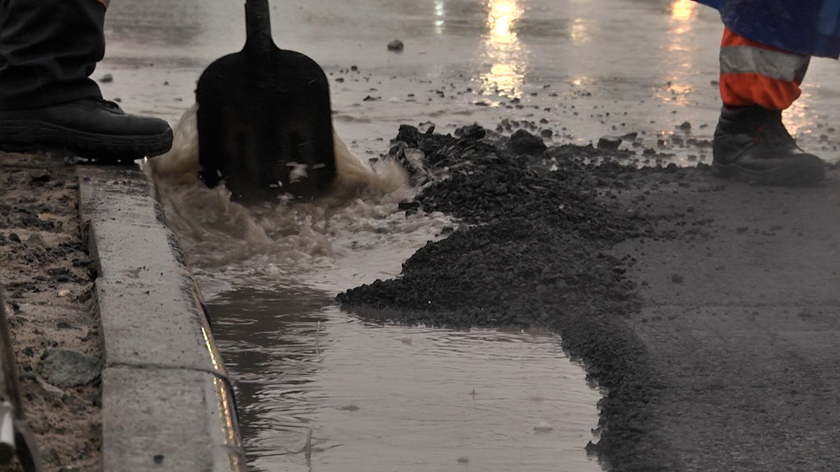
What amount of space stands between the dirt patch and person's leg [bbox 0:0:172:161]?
8cm

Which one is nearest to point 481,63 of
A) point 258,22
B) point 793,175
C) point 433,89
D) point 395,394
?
point 433,89

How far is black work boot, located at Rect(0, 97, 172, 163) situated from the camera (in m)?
3.22

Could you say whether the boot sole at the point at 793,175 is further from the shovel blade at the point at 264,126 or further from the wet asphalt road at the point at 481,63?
the shovel blade at the point at 264,126

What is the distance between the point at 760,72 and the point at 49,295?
2827 mm

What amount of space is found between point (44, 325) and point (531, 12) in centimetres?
783

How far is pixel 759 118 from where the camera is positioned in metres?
4.15

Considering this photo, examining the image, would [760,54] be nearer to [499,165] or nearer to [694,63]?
[499,165]

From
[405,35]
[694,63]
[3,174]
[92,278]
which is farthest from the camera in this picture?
[405,35]

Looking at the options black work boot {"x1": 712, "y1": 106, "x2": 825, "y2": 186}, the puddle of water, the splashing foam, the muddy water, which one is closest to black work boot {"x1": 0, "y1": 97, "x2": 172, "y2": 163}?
the splashing foam

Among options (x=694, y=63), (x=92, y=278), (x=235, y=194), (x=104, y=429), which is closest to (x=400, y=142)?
(x=235, y=194)

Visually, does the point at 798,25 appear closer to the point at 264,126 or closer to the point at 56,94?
the point at 264,126

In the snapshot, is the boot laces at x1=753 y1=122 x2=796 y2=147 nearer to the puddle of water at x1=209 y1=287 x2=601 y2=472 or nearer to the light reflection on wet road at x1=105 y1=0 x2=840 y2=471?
the light reflection on wet road at x1=105 y1=0 x2=840 y2=471

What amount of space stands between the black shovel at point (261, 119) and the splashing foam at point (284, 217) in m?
0.07

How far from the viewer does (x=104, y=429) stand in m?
1.64
